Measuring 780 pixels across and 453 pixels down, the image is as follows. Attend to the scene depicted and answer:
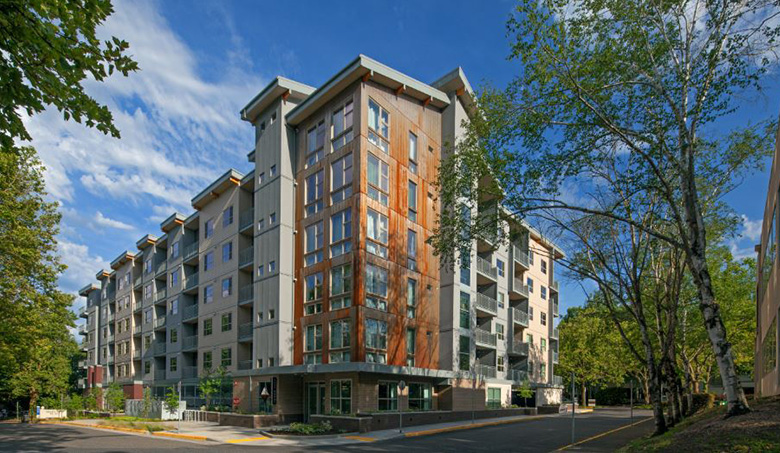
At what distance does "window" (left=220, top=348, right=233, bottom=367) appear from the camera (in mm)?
39219

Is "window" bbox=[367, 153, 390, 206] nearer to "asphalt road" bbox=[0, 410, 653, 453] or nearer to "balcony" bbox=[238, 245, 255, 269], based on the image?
"balcony" bbox=[238, 245, 255, 269]

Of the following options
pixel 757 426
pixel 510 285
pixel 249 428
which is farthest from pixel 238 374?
pixel 757 426

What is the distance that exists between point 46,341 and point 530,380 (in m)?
39.9

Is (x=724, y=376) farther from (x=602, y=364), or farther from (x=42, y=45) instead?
(x=602, y=364)

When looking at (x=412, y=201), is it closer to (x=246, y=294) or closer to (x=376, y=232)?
(x=376, y=232)

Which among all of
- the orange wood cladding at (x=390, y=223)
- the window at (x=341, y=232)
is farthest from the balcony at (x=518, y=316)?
the window at (x=341, y=232)

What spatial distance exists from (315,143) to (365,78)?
5.75m

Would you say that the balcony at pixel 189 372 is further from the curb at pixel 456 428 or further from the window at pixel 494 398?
the curb at pixel 456 428

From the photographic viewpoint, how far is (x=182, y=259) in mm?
49156

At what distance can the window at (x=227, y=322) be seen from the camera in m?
40.2

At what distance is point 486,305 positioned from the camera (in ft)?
142

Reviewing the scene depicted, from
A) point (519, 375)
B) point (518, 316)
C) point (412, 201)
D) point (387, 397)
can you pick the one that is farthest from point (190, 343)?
point (519, 375)

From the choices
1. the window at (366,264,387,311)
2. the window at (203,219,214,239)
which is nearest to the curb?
the window at (366,264,387,311)

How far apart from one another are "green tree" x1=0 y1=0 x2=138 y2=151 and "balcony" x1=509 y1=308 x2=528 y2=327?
43.6 metres
